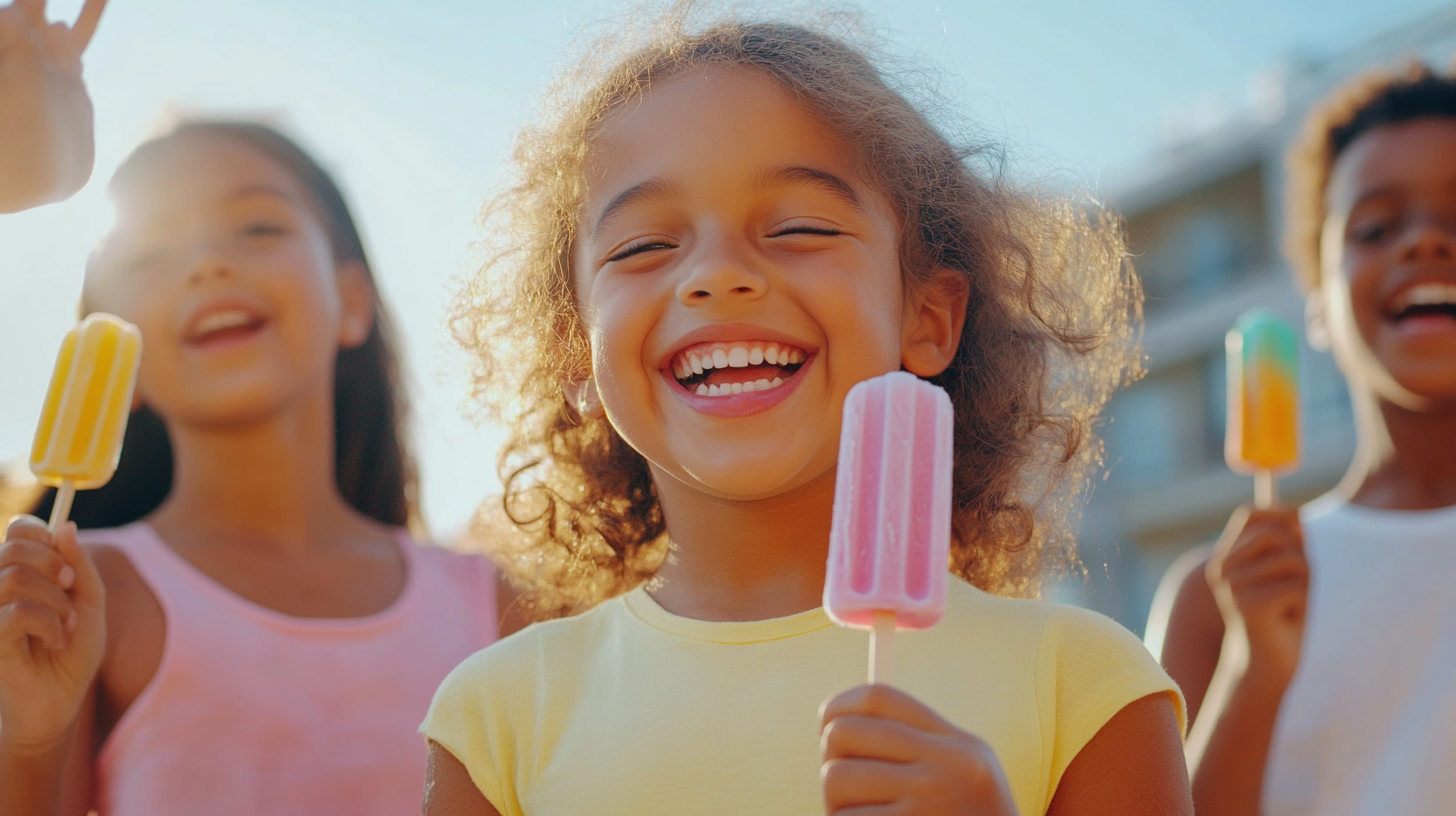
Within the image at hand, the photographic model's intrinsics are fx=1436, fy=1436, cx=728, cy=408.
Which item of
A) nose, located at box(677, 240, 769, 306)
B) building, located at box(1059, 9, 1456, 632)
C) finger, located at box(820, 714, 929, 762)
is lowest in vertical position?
finger, located at box(820, 714, 929, 762)

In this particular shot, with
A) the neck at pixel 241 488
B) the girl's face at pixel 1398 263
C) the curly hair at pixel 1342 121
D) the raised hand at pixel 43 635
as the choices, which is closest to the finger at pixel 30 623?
the raised hand at pixel 43 635

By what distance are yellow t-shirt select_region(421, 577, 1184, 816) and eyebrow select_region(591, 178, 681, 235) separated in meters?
0.64

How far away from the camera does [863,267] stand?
2174 mm

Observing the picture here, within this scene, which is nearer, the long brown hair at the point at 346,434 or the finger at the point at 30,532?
the finger at the point at 30,532

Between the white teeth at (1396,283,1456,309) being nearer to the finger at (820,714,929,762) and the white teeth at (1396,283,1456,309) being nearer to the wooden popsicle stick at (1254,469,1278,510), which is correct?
the wooden popsicle stick at (1254,469,1278,510)

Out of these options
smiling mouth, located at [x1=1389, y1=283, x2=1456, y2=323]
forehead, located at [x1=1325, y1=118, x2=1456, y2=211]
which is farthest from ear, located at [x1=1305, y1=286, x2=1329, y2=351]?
smiling mouth, located at [x1=1389, y1=283, x2=1456, y2=323]

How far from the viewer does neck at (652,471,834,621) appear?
7.13ft

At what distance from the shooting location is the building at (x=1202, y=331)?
803 inches

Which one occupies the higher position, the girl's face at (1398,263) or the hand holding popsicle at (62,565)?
the girl's face at (1398,263)

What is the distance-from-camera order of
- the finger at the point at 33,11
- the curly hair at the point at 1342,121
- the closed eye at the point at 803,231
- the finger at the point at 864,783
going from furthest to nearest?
the curly hair at the point at 1342,121, the finger at the point at 33,11, the closed eye at the point at 803,231, the finger at the point at 864,783

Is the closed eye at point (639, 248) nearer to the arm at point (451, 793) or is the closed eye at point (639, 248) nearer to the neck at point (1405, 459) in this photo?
the arm at point (451, 793)

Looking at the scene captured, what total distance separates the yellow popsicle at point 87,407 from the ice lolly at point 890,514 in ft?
5.05

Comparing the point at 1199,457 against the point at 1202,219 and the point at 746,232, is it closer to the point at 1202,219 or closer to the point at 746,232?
the point at 1202,219

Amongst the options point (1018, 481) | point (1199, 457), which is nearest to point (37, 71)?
point (1018, 481)
